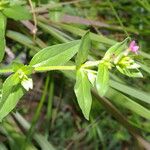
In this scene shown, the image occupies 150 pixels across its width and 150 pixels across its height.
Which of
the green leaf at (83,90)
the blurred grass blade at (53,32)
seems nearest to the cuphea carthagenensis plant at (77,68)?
the green leaf at (83,90)

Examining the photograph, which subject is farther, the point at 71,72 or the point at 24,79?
the point at 71,72

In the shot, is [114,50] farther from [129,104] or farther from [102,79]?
[129,104]

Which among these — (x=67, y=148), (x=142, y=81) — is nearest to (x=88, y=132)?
(x=67, y=148)

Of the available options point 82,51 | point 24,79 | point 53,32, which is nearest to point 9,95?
point 24,79

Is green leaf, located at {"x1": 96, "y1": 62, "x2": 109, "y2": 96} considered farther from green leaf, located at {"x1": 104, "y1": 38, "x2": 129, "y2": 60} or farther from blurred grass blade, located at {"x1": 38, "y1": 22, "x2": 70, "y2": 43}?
blurred grass blade, located at {"x1": 38, "y1": 22, "x2": 70, "y2": 43}

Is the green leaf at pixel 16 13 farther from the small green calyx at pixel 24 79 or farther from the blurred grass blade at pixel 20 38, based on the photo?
the small green calyx at pixel 24 79
